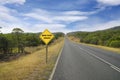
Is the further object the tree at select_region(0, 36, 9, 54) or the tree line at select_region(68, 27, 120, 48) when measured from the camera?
the tree at select_region(0, 36, 9, 54)

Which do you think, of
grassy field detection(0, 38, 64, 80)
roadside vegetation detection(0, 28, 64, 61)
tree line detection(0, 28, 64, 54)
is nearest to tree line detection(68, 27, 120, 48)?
roadside vegetation detection(0, 28, 64, 61)

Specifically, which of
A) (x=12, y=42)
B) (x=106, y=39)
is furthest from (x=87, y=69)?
(x=106, y=39)

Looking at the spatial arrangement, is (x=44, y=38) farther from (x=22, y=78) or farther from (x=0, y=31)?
(x=0, y=31)

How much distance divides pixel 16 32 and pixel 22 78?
6503cm

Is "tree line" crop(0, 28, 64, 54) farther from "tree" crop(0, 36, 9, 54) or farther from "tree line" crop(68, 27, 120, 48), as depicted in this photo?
"tree line" crop(68, 27, 120, 48)

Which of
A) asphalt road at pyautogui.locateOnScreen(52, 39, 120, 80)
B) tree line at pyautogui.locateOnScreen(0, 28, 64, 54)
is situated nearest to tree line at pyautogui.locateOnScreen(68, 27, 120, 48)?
tree line at pyautogui.locateOnScreen(0, 28, 64, 54)

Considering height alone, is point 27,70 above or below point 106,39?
Answer: above

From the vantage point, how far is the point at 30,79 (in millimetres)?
10359

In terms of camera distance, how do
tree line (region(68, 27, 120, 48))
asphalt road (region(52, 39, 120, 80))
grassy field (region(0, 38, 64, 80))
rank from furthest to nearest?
tree line (region(68, 27, 120, 48)) → grassy field (region(0, 38, 64, 80)) → asphalt road (region(52, 39, 120, 80))

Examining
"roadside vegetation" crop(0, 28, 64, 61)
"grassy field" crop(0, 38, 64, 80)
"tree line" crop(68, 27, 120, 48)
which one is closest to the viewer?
"grassy field" crop(0, 38, 64, 80)

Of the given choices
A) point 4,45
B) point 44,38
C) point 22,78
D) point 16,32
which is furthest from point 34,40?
point 22,78

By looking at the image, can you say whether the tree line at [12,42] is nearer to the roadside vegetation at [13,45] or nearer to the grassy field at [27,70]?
the roadside vegetation at [13,45]

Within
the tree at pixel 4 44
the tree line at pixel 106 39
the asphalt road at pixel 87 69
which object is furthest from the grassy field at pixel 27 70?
the tree at pixel 4 44

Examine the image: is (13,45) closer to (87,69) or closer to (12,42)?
(12,42)
